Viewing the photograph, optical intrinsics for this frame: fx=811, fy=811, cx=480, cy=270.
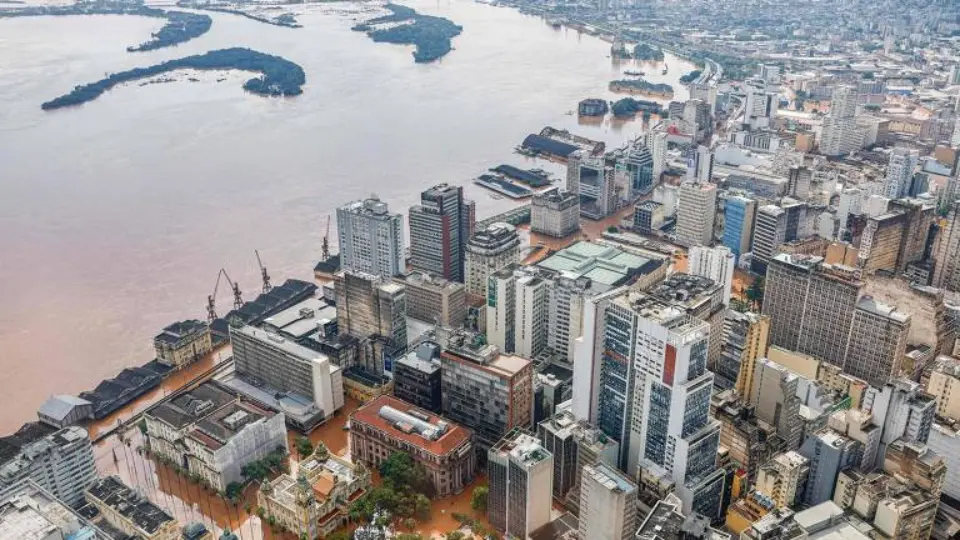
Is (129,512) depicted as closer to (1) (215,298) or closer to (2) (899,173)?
(1) (215,298)

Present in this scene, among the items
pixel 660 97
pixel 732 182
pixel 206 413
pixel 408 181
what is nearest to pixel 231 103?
pixel 408 181

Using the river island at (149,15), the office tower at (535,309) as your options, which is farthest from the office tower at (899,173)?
the river island at (149,15)

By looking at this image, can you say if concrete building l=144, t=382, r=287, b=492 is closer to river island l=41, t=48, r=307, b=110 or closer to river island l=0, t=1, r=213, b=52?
river island l=41, t=48, r=307, b=110

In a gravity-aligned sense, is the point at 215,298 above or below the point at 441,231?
below

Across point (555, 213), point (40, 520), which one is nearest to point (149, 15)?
point (555, 213)

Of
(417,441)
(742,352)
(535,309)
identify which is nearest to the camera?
(417,441)

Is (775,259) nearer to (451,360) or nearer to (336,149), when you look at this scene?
(451,360)
